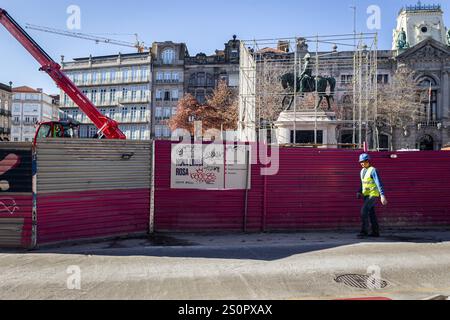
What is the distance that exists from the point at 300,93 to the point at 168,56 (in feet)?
144

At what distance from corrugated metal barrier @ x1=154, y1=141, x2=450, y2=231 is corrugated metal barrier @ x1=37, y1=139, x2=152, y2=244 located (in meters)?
0.53

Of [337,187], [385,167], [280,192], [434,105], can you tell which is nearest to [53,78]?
[280,192]

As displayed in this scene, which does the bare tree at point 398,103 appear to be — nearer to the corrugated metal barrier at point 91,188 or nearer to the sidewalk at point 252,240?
the sidewalk at point 252,240

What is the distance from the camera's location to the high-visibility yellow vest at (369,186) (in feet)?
28.3

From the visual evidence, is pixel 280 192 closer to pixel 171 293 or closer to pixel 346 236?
pixel 346 236

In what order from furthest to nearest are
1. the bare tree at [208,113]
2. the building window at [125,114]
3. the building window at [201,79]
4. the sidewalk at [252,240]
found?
the building window at [125,114] < the building window at [201,79] < the bare tree at [208,113] < the sidewalk at [252,240]

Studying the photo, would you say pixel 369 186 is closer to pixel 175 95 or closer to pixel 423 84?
pixel 423 84

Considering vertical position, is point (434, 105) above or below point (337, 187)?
above

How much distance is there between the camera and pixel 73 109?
208 ft

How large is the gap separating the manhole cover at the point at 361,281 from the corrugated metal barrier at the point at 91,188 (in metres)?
4.93

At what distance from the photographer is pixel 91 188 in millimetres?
8188

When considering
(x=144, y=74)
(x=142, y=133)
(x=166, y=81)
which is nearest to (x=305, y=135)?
(x=166, y=81)

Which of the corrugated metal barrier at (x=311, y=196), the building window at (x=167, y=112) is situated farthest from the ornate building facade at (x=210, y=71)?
the corrugated metal barrier at (x=311, y=196)
